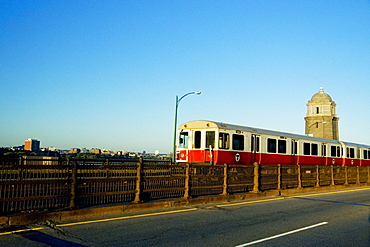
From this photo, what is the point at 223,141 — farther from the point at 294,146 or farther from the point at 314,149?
the point at 314,149

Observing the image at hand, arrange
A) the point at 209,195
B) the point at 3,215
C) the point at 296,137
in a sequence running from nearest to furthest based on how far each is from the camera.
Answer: the point at 3,215
the point at 209,195
the point at 296,137

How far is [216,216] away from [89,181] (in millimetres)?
3846

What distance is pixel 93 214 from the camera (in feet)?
31.9

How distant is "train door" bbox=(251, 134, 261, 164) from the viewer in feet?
81.0

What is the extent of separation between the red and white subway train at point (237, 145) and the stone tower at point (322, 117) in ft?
196

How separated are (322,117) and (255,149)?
68.5 metres

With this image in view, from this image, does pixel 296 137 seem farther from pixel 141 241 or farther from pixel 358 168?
pixel 141 241

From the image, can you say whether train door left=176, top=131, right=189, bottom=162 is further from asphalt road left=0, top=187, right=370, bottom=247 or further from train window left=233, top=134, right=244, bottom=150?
asphalt road left=0, top=187, right=370, bottom=247

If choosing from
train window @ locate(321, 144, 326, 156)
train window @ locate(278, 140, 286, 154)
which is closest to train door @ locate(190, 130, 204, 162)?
train window @ locate(278, 140, 286, 154)

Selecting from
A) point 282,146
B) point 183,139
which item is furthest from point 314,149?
point 183,139

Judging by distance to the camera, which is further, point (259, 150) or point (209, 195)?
point (259, 150)

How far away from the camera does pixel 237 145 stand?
2366 centimetres

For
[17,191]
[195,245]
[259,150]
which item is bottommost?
[195,245]

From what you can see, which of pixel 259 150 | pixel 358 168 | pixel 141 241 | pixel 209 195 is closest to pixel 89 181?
pixel 141 241
